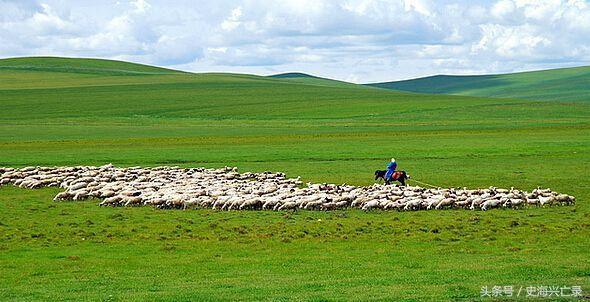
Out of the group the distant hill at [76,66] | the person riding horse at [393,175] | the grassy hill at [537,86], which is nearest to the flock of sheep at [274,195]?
the person riding horse at [393,175]

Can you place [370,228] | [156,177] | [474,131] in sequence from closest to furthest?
1. [370,228]
2. [156,177]
3. [474,131]

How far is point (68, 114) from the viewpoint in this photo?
302 feet

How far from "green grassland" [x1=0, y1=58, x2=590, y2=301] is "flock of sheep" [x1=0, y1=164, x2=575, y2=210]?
29.8 inches

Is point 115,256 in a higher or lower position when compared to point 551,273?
lower

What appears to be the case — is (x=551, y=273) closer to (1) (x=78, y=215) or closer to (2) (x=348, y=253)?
(2) (x=348, y=253)

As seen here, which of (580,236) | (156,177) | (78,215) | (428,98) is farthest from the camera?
(428,98)

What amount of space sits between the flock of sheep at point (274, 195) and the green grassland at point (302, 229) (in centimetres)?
76

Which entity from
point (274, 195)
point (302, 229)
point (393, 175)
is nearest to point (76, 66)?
point (393, 175)

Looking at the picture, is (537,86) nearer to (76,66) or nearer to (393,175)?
(76,66)

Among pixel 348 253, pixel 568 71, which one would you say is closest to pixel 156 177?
pixel 348 253

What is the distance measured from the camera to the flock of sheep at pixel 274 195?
23.6 m

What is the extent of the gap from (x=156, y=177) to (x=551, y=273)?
19.8m

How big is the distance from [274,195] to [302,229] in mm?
5177

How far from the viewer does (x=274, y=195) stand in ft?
82.8
